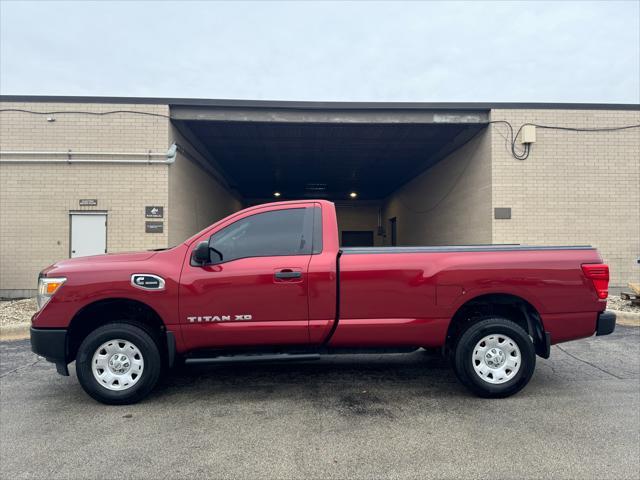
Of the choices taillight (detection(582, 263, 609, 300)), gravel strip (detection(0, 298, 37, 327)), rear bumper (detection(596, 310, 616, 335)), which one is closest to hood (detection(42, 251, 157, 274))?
gravel strip (detection(0, 298, 37, 327))

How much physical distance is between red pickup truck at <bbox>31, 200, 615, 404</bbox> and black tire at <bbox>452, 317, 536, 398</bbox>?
0.01 m

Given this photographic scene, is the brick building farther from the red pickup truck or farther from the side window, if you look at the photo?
the side window

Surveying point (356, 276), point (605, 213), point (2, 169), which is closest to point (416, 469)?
point (356, 276)

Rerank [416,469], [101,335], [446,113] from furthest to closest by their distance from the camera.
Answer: [446,113] < [101,335] < [416,469]

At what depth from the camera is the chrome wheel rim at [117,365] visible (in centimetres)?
412

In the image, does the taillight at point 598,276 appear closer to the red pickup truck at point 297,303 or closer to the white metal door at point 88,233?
the red pickup truck at point 297,303

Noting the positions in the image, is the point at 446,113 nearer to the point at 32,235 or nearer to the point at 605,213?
the point at 605,213

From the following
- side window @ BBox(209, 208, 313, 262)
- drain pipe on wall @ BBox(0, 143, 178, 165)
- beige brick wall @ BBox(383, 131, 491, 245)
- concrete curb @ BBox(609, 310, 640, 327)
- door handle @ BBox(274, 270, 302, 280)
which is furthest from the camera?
beige brick wall @ BBox(383, 131, 491, 245)

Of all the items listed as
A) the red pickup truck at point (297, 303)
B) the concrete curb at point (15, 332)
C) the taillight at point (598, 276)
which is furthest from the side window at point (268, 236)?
the concrete curb at point (15, 332)

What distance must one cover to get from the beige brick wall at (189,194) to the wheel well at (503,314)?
8698mm

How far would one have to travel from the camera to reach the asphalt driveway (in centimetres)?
299

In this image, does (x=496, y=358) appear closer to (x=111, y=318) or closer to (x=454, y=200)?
(x=111, y=318)

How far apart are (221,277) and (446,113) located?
9.35 metres

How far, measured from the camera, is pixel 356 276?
4230mm
